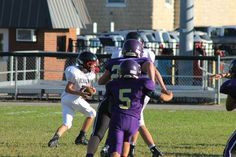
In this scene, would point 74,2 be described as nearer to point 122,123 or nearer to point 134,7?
point 134,7

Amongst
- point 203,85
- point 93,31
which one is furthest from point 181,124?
point 93,31

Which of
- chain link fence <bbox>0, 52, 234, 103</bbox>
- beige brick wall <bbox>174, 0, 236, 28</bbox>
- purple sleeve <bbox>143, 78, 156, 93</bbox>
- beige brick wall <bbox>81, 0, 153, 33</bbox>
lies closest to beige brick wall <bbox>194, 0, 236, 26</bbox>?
beige brick wall <bbox>174, 0, 236, 28</bbox>

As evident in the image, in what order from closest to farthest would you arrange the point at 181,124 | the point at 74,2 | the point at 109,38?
the point at 181,124, the point at 74,2, the point at 109,38

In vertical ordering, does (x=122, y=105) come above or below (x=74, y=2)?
below

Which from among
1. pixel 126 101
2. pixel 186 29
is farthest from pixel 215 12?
pixel 126 101

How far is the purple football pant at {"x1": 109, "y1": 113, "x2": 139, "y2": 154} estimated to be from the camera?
31.3ft

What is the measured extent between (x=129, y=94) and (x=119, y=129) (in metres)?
0.44

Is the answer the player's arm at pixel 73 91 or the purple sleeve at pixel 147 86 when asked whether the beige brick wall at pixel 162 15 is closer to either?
the player's arm at pixel 73 91

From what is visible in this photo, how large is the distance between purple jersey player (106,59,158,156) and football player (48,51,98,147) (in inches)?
98.6

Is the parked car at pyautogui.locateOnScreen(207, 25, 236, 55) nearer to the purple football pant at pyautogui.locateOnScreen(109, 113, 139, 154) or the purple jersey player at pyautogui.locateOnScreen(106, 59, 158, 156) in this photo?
the purple jersey player at pyautogui.locateOnScreen(106, 59, 158, 156)

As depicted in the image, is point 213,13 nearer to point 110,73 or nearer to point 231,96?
point 110,73

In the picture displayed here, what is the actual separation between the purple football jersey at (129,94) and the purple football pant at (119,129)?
0.21 ft

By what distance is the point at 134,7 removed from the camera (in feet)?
167

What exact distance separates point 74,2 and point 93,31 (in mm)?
17690
